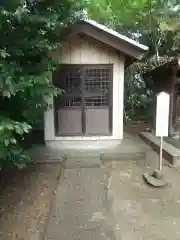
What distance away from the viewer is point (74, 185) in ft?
16.8

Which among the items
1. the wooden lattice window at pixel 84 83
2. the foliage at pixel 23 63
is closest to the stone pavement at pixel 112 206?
the foliage at pixel 23 63

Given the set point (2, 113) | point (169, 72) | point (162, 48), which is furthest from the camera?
point (162, 48)

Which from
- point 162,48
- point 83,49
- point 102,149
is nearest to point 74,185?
point 102,149

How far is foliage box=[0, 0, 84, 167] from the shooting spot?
3.05 meters

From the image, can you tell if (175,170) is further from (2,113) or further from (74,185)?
(2,113)

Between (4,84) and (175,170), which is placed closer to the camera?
(4,84)

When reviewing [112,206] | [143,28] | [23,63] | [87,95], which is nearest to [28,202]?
[112,206]

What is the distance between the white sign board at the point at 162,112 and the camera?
540 centimetres

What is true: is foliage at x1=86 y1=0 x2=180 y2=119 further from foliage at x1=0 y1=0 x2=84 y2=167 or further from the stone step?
foliage at x1=0 y1=0 x2=84 y2=167

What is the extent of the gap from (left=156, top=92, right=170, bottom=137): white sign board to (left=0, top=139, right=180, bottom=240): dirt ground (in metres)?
1.07

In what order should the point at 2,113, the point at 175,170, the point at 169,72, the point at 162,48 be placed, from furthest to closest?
the point at 162,48, the point at 169,72, the point at 175,170, the point at 2,113

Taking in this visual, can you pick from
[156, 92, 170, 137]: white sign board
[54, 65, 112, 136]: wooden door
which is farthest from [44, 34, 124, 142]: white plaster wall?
[156, 92, 170, 137]: white sign board

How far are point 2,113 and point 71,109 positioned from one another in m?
3.73

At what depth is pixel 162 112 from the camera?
214 inches
